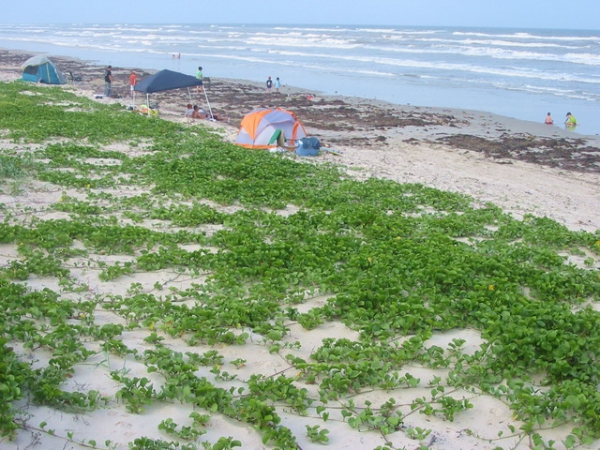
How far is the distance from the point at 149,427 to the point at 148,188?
7351 mm

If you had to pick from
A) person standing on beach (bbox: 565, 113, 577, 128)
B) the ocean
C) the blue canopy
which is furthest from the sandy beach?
the ocean

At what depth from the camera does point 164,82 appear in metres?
19.9

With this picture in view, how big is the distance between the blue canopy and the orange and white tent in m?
4.06

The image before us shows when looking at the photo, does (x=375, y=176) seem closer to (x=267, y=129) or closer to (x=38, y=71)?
(x=267, y=129)

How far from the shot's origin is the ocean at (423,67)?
29.2 metres

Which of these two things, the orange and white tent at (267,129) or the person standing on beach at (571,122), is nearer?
the orange and white tent at (267,129)

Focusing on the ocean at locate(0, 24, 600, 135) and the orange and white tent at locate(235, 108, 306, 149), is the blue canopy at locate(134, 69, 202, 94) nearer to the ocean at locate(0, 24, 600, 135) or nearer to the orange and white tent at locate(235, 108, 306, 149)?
the orange and white tent at locate(235, 108, 306, 149)

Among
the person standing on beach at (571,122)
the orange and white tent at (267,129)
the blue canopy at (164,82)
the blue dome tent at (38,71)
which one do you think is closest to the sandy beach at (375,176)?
the person standing on beach at (571,122)

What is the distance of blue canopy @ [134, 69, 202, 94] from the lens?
19703 mm

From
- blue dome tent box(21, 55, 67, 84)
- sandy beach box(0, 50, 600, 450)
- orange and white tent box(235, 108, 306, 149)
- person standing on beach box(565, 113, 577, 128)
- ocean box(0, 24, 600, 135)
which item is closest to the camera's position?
sandy beach box(0, 50, 600, 450)

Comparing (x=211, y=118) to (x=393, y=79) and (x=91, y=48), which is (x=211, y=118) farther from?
(x=91, y=48)

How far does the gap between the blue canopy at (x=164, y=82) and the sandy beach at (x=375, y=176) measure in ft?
4.88

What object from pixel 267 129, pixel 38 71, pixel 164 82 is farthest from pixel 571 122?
pixel 38 71

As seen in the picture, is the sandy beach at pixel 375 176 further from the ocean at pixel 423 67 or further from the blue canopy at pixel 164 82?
the ocean at pixel 423 67
